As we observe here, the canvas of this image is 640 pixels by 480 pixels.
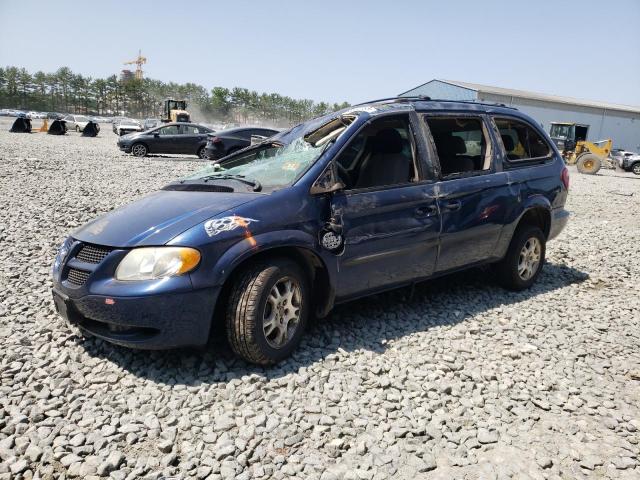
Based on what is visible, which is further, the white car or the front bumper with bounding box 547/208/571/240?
the white car

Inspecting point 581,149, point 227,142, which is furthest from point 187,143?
point 581,149

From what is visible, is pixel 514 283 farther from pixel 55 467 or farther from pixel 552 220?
pixel 55 467

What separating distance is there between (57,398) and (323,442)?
1.62 meters

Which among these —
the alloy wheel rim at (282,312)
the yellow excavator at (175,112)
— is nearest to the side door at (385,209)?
the alloy wheel rim at (282,312)

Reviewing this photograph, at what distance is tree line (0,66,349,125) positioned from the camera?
9625cm

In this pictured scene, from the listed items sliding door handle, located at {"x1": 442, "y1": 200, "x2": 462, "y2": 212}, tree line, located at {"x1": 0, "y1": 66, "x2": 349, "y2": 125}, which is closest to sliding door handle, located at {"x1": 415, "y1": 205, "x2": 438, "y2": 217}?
sliding door handle, located at {"x1": 442, "y1": 200, "x2": 462, "y2": 212}

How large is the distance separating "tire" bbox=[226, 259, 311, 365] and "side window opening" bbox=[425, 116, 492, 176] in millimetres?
1793

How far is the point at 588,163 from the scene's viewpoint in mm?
23156

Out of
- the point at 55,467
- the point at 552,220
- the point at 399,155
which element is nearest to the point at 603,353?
the point at 552,220

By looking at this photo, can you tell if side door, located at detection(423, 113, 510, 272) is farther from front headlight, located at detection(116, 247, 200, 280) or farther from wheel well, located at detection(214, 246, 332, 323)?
front headlight, located at detection(116, 247, 200, 280)

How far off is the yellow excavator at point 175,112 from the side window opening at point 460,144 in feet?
117

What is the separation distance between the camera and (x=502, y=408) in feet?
9.96

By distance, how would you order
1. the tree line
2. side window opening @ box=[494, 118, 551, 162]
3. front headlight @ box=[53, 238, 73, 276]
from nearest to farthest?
front headlight @ box=[53, 238, 73, 276], side window opening @ box=[494, 118, 551, 162], the tree line

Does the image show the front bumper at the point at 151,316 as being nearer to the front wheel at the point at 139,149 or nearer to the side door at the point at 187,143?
the side door at the point at 187,143
